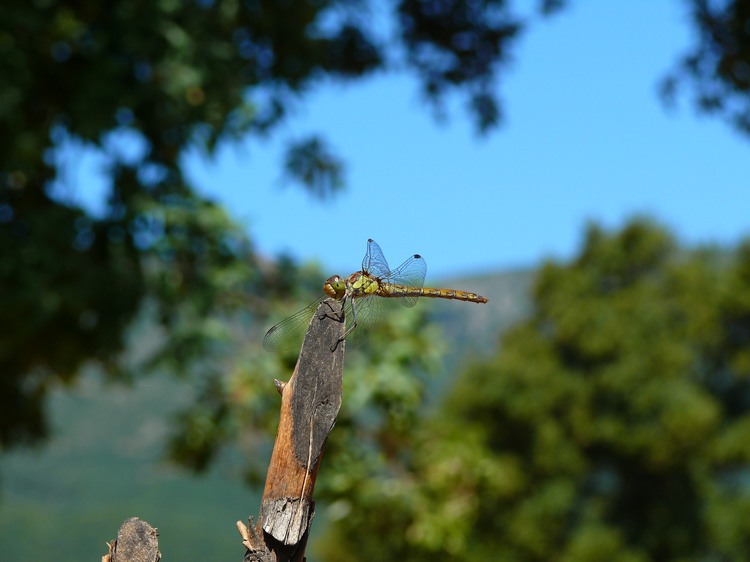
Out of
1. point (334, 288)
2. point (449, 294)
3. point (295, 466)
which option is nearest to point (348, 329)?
point (334, 288)

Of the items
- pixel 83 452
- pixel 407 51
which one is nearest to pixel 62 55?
pixel 407 51

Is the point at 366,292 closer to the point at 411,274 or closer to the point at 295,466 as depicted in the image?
the point at 411,274

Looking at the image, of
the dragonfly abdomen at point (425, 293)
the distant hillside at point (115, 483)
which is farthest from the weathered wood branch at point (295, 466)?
the distant hillside at point (115, 483)

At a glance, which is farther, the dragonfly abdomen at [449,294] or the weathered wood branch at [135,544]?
the dragonfly abdomen at [449,294]

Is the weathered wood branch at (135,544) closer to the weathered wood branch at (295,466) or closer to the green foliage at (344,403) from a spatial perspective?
the weathered wood branch at (295,466)

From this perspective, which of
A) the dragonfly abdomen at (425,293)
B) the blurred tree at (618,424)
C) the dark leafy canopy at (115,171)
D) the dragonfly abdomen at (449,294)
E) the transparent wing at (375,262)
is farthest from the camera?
the blurred tree at (618,424)

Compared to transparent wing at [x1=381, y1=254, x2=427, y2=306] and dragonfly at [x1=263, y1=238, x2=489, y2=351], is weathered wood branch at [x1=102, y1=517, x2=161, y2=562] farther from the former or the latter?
transparent wing at [x1=381, y1=254, x2=427, y2=306]
